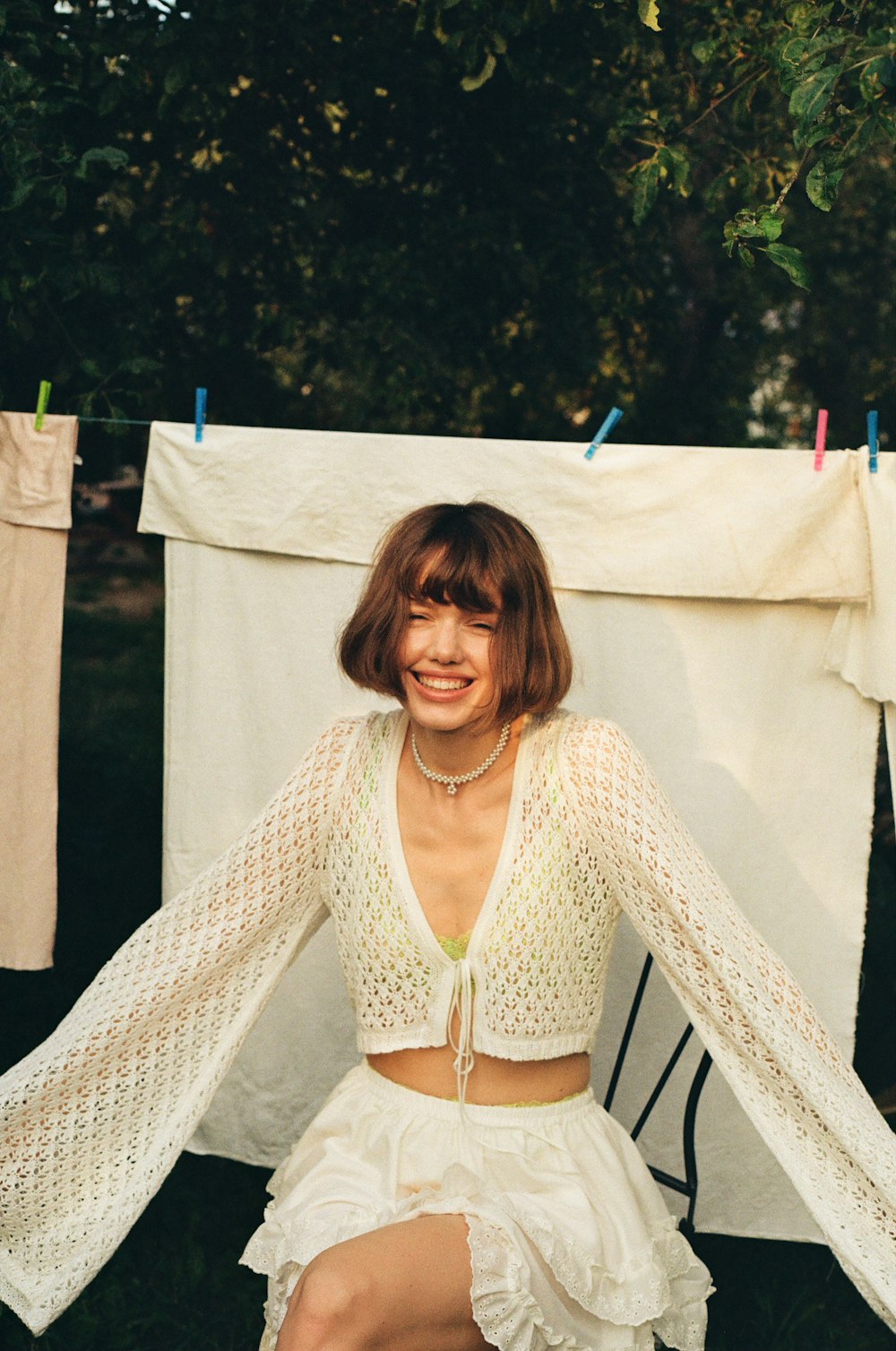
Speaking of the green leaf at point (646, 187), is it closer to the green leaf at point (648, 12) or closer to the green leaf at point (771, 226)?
the green leaf at point (648, 12)

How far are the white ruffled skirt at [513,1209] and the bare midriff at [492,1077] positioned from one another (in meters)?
0.02

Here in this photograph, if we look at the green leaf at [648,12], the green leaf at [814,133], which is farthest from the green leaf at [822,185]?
the green leaf at [648,12]

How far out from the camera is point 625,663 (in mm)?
3244

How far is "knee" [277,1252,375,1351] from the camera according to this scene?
6.61 ft

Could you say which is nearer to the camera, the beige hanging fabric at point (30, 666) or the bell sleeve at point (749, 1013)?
the bell sleeve at point (749, 1013)

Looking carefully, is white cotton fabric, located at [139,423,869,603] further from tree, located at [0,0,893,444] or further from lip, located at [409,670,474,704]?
lip, located at [409,670,474,704]

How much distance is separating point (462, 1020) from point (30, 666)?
1.45 m

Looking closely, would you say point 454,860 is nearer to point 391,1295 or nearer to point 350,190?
point 391,1295

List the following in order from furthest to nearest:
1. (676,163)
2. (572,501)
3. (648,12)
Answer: (676,163) < (572,501) < (648,12)

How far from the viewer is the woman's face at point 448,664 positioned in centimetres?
247

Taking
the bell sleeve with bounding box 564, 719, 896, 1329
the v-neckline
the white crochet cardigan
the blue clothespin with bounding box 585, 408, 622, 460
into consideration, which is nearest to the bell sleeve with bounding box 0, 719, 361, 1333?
the white crochet cardigan

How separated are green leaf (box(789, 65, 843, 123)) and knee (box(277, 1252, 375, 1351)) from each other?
6.66ft

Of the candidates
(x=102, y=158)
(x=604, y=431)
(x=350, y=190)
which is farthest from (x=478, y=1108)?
(x=350, y=190)

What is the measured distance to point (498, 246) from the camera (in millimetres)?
4805
